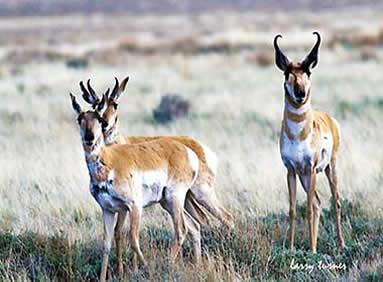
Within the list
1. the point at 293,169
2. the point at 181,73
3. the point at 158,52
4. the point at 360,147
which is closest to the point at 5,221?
the point at 293,169

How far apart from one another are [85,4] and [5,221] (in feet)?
343

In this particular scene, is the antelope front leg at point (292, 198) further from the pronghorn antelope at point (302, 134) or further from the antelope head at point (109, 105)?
the antelope head at point (109, 105)

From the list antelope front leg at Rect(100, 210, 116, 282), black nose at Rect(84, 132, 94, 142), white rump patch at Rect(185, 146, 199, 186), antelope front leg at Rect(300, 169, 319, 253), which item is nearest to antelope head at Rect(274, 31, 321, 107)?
antelope front leg at Rect(300, 169, 319, 253)

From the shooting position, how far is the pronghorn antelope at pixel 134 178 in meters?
7.20

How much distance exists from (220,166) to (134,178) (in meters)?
4.94

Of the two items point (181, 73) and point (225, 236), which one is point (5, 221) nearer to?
point (225, 236)

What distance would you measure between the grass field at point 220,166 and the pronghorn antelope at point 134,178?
1.08ft

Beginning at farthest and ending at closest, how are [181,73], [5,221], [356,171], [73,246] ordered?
[181,73], [356,171], [5,221], [73,246]

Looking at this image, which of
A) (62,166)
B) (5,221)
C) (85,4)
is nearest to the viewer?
(5,221)

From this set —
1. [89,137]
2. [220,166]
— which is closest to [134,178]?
[89,137]

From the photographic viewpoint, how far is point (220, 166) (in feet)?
40.2

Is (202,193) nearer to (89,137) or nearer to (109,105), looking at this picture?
(109,105)

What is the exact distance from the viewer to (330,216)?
9.31 m

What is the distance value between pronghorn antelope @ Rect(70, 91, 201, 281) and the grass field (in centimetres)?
33
